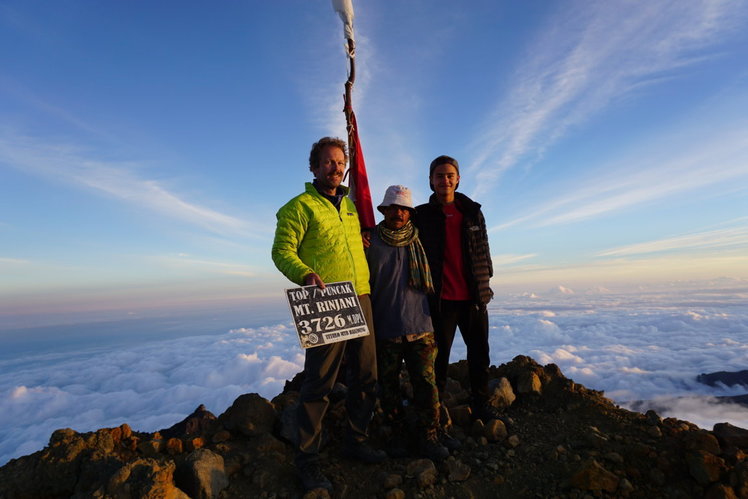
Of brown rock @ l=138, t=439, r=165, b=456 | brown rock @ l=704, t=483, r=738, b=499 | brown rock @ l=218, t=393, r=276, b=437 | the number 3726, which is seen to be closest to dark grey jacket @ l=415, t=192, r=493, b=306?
the number 3726

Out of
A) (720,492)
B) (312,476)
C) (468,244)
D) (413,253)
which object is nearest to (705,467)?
(720,492)

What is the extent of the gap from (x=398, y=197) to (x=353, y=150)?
1.22m

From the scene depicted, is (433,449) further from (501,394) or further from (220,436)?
(220,436)

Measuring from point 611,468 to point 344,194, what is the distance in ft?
11.8

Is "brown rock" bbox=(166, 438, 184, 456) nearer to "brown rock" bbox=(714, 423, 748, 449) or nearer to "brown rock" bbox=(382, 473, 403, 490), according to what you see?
"brown rock" bbox=(382, 473, 403, 490)

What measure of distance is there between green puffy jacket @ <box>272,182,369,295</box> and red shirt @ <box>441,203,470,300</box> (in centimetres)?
108

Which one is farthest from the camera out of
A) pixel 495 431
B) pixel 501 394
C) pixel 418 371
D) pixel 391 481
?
pixel 501 394

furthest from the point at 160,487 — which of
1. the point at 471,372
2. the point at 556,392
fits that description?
the point at 556,392

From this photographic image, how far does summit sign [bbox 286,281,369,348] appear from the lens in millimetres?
2984

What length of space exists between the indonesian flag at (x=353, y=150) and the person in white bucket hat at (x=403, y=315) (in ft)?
1.83

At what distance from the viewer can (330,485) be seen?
326 cm

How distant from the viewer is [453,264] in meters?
4.09

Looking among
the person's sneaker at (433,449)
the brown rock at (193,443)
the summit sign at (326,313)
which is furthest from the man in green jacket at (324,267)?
the brown rock at (193,443)

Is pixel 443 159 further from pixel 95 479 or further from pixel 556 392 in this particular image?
pixel 95 479
